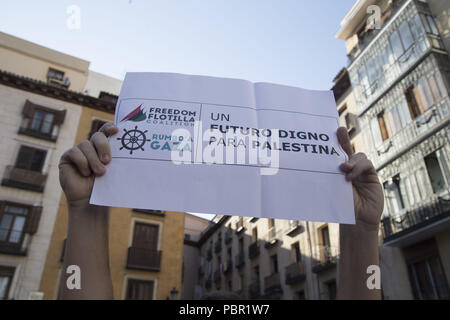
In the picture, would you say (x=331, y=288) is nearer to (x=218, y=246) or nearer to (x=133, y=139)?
(x=218, y=246)

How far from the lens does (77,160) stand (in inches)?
81.0

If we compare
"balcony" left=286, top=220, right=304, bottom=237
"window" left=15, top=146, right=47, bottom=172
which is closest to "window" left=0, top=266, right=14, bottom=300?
"window" left=15, top=146, right=47, bottom=172

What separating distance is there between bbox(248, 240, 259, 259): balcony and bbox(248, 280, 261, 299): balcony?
6.52ft

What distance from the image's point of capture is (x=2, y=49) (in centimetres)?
2206

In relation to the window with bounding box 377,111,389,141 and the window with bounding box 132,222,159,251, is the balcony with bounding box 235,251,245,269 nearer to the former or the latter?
the window with bounding box 132,222,159,251

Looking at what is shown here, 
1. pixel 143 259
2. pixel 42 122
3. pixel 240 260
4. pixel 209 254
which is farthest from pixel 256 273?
pixel 42 122

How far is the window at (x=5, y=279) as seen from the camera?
15.4 m

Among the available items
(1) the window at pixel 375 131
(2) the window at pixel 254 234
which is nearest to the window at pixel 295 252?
(2) the window at pixel 254 234

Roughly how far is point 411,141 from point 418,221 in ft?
11.7

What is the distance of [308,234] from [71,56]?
20629mm

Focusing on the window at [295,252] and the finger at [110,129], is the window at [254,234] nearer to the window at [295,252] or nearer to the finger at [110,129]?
the window at [295,252]

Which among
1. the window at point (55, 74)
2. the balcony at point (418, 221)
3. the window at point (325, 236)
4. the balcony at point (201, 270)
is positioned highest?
the window at point (55, 74)

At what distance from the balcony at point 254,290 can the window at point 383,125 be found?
1472 centimetres

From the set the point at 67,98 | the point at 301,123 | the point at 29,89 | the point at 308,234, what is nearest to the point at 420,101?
the point at 308,234
